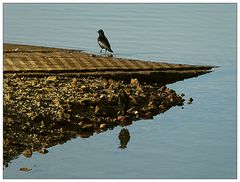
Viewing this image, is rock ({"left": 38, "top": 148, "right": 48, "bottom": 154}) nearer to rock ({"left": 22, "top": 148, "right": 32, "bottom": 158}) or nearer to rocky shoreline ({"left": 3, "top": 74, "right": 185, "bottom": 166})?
rocky shoreline ({"left": 3, "top": 74, "right": 185, "bottom": 166})

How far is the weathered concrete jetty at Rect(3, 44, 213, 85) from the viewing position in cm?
2238

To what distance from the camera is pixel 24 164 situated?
14.8 m

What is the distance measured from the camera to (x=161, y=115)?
19281 mm

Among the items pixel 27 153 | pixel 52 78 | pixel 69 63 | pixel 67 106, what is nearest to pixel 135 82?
pixel 52 78

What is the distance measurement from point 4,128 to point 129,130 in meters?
3.03

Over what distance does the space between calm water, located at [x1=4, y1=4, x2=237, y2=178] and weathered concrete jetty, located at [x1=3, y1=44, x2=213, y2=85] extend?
551 millimetres

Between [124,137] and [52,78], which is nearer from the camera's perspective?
[124,137]

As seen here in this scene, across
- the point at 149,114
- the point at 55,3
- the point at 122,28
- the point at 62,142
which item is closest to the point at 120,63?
the point at 149,114

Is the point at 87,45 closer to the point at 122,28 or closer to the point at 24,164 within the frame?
the point at 122,28

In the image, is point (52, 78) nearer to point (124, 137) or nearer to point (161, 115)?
point (161, 115)

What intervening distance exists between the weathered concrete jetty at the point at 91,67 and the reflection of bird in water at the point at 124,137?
4777mm

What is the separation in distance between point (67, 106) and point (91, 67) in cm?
522

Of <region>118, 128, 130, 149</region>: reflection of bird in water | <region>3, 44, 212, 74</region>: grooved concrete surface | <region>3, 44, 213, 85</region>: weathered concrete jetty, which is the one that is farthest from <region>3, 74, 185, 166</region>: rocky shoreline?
<region>3, 44, 212, 74</region>: grooved concrete surface

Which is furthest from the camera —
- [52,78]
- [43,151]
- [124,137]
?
[52,78]
